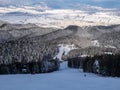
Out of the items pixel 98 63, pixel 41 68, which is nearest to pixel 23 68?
pixel 41 68

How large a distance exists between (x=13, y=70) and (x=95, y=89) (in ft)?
215

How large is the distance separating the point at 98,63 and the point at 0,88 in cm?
6150

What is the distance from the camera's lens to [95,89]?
2329 inches

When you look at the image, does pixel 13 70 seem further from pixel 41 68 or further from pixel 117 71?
pixel 117 71

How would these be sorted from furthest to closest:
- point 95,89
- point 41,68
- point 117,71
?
point 41,68 → point 117,71 → point 95,89

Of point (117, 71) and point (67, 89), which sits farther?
point (117, 71)

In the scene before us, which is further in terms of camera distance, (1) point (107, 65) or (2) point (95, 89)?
(1) point (107, 65)

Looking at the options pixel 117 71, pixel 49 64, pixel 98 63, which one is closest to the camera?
pixel 117 71

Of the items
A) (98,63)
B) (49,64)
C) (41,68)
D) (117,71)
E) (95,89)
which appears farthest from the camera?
(49,64)

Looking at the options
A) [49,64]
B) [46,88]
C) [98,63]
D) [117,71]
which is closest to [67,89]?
[46,88]

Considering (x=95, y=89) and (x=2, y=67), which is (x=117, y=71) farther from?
(x=95, y=89)

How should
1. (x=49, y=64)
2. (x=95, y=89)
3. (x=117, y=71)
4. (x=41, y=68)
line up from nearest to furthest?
1. (x=95, y=89)
2. (x=117, y=71)
3. (x=41, y=68)
4. (x=49, y=64)

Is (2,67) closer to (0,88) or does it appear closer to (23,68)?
(23,68)

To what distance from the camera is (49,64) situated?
15325cm
